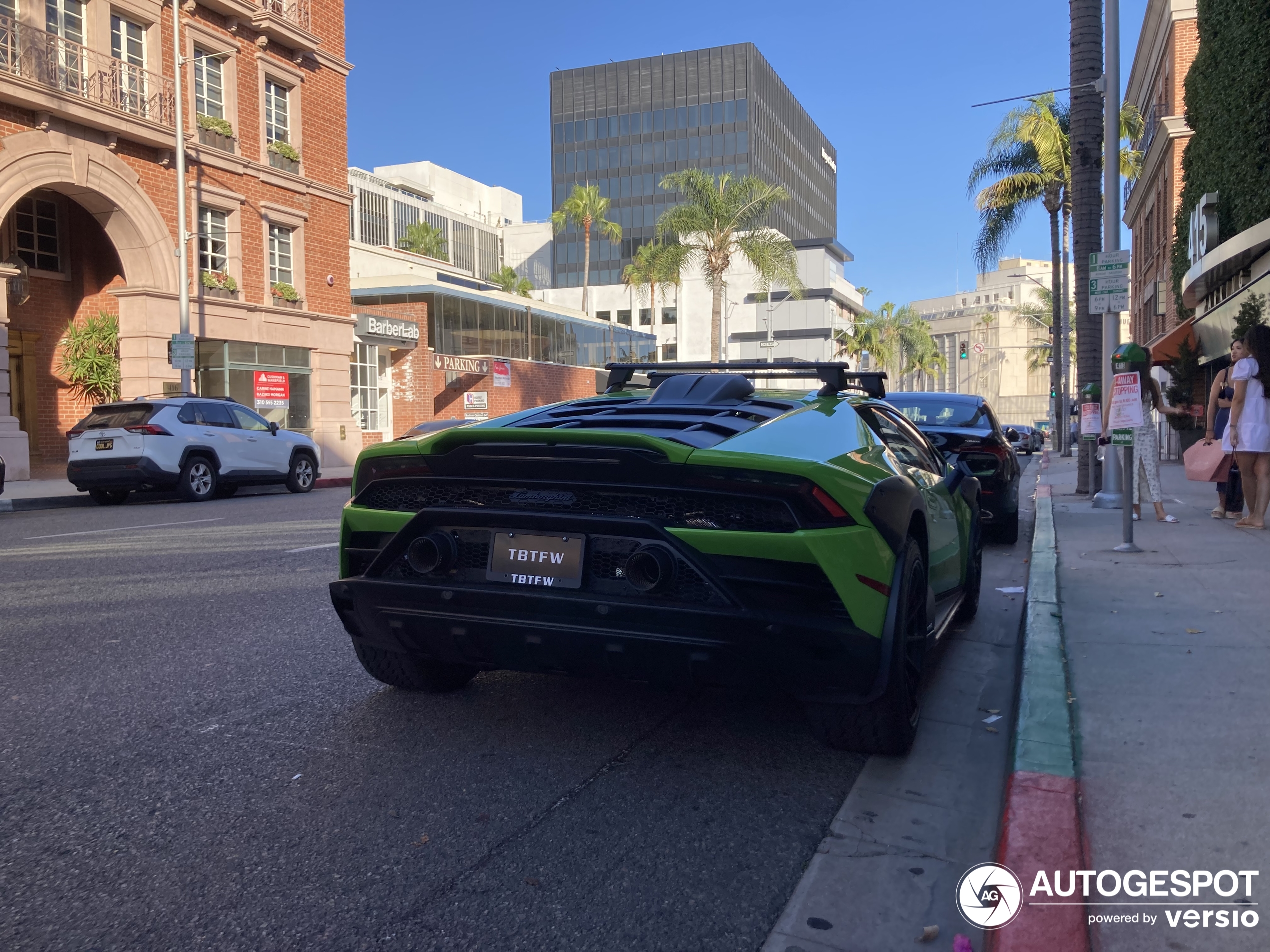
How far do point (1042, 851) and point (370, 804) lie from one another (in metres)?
1.94

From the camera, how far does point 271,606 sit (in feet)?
20.4

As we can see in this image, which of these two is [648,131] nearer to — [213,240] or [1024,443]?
[213,240]

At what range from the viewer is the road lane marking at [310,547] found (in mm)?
8838

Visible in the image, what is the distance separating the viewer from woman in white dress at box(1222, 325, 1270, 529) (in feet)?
→ 27.8

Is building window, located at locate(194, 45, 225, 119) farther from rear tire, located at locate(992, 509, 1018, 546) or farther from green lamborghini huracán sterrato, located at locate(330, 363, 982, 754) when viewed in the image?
green lamborghini huracán sterrato, located at locate(330, 363, 982, 754)

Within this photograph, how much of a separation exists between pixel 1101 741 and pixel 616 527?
1850mm

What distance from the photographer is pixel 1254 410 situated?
8492 millimetres

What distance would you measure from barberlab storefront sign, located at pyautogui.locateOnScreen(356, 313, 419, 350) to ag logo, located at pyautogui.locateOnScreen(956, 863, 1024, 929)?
33.5 m

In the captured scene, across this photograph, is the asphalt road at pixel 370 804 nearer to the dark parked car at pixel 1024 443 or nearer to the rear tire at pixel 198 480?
the dark parked car at pixel 1024 443

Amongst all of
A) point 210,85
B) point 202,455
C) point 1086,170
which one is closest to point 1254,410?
point 1086,170

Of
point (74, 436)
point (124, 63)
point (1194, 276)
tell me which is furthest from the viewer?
point (124, 63)

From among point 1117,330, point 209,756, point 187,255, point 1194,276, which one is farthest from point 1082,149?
point 187,255

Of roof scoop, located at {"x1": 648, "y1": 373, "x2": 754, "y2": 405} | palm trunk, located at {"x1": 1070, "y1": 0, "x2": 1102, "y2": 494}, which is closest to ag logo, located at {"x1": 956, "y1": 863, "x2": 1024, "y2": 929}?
roof scoop, located at {"x1": 648, "y1": 373, "x2": 754, "y2": 405}

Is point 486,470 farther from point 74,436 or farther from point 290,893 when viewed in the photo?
point 74,436
